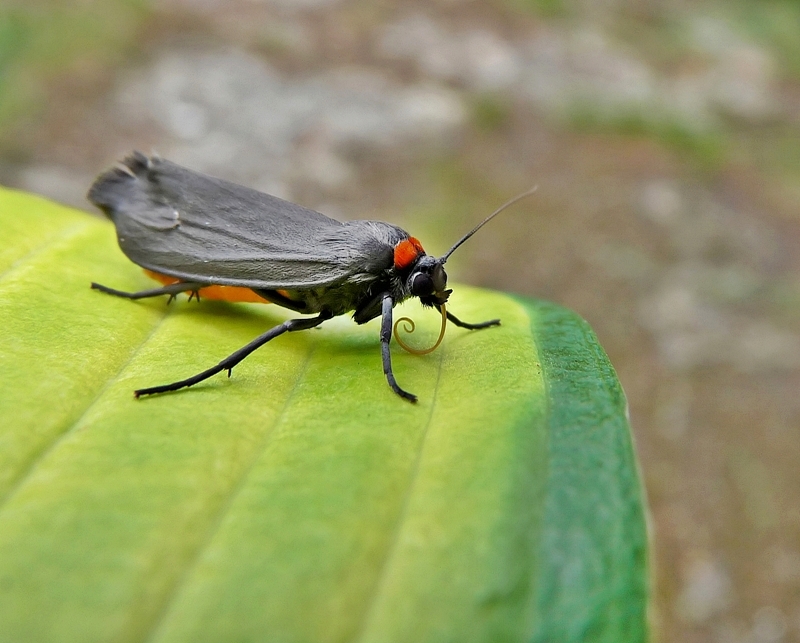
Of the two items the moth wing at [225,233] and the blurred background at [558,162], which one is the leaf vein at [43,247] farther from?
the blurred background at [558,162]

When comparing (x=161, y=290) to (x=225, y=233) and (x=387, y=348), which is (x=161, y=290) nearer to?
(x=225, y=233)

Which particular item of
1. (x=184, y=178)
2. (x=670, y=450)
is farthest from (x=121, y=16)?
(x=670, y=450)

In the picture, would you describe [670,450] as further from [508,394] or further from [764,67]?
[764,67]

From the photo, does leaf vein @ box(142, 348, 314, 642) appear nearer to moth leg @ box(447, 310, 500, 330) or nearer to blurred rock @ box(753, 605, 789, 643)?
moth leg @ box(447, 310, 500, 330)

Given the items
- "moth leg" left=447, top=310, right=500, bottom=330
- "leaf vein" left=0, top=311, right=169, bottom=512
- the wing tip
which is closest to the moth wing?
the wing tip

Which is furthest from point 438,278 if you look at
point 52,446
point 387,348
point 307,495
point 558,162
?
point 558,162

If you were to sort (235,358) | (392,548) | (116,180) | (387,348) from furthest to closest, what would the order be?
(116,180), (387,348), (235,358), (392,548)

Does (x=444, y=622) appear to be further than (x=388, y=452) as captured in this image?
No
